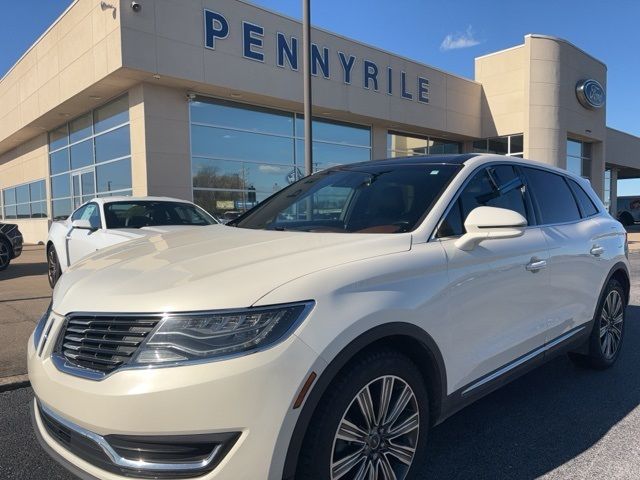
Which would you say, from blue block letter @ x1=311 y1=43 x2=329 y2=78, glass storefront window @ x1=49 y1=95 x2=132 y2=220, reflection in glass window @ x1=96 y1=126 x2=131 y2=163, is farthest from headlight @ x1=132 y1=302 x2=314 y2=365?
blue block letter @ x1=311 y1=43 x2=329 y2=78

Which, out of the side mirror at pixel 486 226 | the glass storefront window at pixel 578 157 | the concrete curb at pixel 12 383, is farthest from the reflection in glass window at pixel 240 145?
the glass storefront window at pixel 578 157

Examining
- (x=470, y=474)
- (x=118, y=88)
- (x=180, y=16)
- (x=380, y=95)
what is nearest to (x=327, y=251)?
(x=470, y=474)

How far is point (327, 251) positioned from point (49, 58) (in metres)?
16.9

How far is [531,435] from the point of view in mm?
3211

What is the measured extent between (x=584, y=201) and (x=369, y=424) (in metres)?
3.29

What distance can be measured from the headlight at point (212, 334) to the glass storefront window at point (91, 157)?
12829 mm

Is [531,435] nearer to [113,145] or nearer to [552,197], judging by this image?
[552,197]

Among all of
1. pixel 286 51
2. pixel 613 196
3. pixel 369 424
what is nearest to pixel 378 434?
pixel 369 424

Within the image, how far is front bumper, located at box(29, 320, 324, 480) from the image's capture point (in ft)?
5.80

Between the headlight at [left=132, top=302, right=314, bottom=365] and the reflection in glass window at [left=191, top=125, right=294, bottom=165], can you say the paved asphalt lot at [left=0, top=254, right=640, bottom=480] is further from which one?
the reflection in glass window at [left=191, top=125, right=294, bottom=165]

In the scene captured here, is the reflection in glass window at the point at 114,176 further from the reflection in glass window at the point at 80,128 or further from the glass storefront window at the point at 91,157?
the reflection in glass window at the point at 80,128

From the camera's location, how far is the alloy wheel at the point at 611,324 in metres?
4.36

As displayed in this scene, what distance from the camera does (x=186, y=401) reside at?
5.79 ft

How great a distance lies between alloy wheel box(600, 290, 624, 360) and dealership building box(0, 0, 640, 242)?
411 inches
